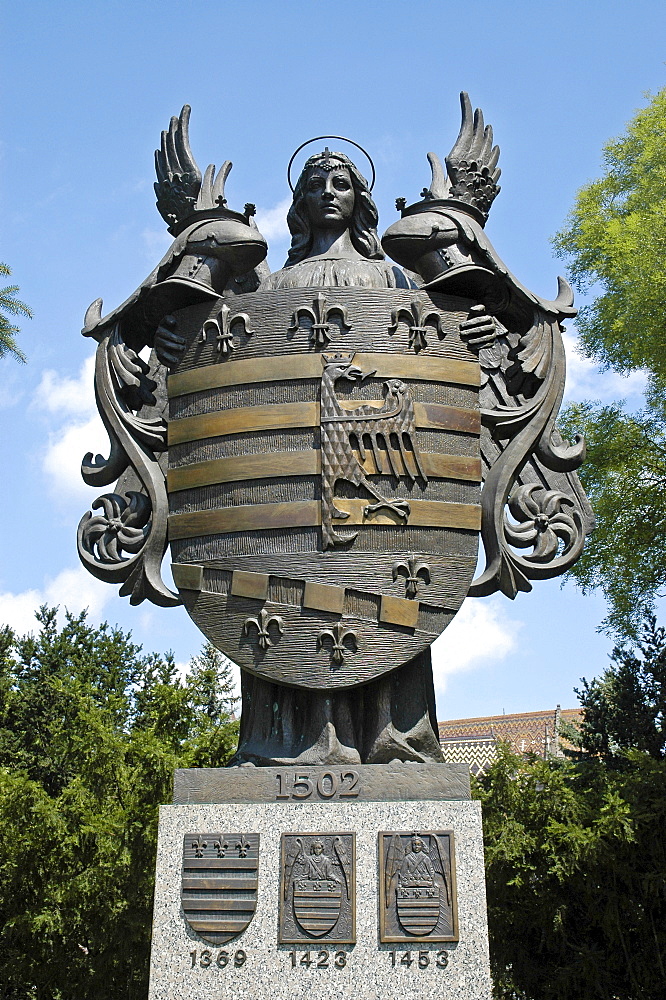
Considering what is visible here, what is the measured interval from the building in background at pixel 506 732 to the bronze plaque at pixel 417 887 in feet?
51.0

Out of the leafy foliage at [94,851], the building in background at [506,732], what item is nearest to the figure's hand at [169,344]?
the leafy foliage at [94,851]

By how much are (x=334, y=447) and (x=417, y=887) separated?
203 cm

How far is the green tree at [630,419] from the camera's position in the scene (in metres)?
12.6

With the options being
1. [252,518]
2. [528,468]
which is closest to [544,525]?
[528,468]

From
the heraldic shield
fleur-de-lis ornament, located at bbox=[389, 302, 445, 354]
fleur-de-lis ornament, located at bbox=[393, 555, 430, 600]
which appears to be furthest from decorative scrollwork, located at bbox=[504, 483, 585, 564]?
fleur-de-lis ornament, located at bbox=[389, 302, 445, 354]

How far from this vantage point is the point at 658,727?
1267 cm

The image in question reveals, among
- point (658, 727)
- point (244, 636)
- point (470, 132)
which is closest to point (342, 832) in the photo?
point (244, 636)

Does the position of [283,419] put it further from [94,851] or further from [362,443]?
[94,851]

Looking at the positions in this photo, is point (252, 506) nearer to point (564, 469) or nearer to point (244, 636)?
point (244, 636)

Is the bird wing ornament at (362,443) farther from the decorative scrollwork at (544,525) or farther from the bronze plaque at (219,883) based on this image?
the bronze plaque at (219,883)

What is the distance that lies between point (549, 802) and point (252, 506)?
6755mm

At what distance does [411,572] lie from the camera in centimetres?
487

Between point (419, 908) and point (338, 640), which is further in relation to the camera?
point (338, 640)

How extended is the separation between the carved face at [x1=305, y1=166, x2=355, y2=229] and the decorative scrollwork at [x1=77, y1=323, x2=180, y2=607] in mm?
1349
